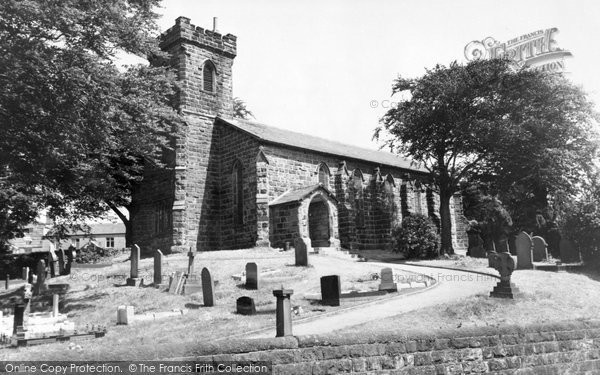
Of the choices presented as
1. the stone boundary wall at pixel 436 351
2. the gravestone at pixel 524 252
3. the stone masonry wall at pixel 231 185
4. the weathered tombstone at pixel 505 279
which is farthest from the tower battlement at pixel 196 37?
the stone boundary wall at pixel 436 351

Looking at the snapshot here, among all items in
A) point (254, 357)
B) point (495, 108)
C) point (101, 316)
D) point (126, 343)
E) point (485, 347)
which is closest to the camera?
point (254, 357)

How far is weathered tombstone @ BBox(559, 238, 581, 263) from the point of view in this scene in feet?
73.9

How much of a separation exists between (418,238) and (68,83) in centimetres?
1925

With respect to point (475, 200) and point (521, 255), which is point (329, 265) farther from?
point (475, 200)

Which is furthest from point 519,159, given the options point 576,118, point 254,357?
point 254,357

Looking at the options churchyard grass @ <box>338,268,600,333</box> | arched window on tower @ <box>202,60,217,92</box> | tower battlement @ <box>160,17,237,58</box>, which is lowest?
churchyard grass @ <box>338,268,600,333</box>

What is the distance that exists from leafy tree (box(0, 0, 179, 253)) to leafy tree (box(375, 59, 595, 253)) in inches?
591

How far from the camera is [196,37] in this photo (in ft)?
96.2

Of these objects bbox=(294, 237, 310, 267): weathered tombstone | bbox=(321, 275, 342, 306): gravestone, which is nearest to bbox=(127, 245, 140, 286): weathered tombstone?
bbox=(294, 237, 310, 267): weathered tombstone

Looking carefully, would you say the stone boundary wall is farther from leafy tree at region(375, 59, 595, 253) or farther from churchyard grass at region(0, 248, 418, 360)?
leafy tree at region(375, 59, 595, 253)

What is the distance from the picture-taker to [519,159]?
2816 centimetres

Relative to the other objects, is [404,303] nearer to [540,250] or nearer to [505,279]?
[505,279]

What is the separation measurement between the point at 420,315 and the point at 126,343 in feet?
22.1

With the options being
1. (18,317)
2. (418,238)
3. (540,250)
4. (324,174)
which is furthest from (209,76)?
(540,250)
